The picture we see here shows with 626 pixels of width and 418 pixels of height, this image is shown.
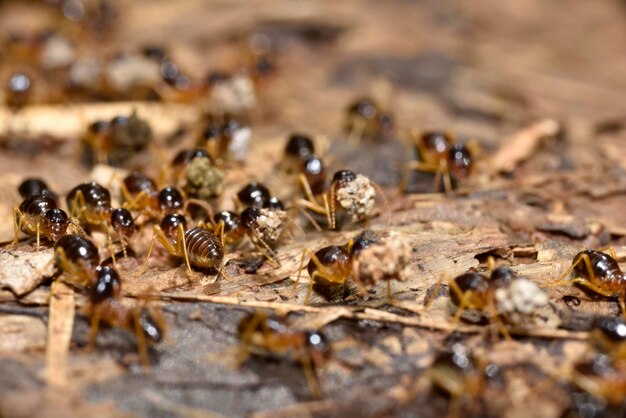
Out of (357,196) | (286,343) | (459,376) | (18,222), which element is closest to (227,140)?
(357,196)

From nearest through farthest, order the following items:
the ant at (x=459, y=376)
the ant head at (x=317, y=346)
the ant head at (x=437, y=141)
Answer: the ant at (x=459, y=376), the ant head at (x=317, y=346), the ant head at (x=437, y=141)

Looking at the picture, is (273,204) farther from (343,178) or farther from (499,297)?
(499,297)

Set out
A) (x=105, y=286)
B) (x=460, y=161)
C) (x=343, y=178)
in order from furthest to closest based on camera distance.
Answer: (x=460, y=161) → (x=343, y=178) → (x=105, y=286)

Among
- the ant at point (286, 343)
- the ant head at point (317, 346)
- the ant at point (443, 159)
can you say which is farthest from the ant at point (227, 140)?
the ant head at point (317, 346)

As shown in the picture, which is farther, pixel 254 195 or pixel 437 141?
pixel 437 141

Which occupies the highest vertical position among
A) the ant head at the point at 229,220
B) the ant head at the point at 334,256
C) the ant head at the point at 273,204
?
the ant head at the point at 273,204

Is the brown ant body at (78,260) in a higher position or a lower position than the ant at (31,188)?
lower

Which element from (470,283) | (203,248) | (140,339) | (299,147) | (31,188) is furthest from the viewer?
(299,147)

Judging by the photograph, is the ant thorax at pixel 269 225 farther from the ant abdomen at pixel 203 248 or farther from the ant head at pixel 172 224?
the ant head at pixel 172 224
